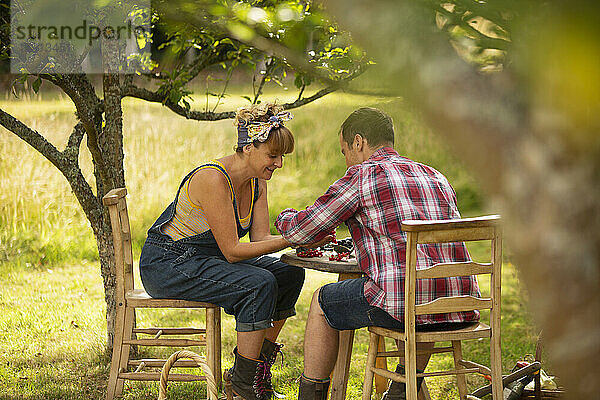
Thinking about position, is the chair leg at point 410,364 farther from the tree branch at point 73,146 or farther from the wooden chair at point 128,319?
the tree branch at point 73,146

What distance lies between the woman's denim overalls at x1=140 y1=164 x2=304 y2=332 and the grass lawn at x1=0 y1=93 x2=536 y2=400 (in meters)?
0.73

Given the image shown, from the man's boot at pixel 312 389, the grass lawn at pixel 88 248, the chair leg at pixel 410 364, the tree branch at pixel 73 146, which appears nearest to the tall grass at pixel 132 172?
the grass lawn at pixel 88 248

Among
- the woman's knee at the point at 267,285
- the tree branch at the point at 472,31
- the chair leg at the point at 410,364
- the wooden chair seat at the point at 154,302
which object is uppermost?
the tree branch at the point at 472,31

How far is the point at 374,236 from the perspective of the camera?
2.72 m

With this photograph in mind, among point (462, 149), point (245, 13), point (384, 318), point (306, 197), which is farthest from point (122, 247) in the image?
point (306, 197)

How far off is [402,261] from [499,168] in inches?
88.2

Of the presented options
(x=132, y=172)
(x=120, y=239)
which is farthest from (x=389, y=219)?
(x=132, y=172)

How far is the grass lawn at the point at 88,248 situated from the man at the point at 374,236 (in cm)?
18

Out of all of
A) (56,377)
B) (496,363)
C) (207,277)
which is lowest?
(56,377)

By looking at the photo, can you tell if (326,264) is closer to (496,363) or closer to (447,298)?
(447,298)

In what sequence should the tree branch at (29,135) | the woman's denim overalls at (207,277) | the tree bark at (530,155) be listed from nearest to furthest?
the tree bark at (530,155) → the woman's denim overalls at (207,277) → the tree branch at (29,135)

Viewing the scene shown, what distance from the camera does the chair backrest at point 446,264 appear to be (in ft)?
8.17

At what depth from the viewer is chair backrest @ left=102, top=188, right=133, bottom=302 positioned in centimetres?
329

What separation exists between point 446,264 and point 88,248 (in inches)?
215
